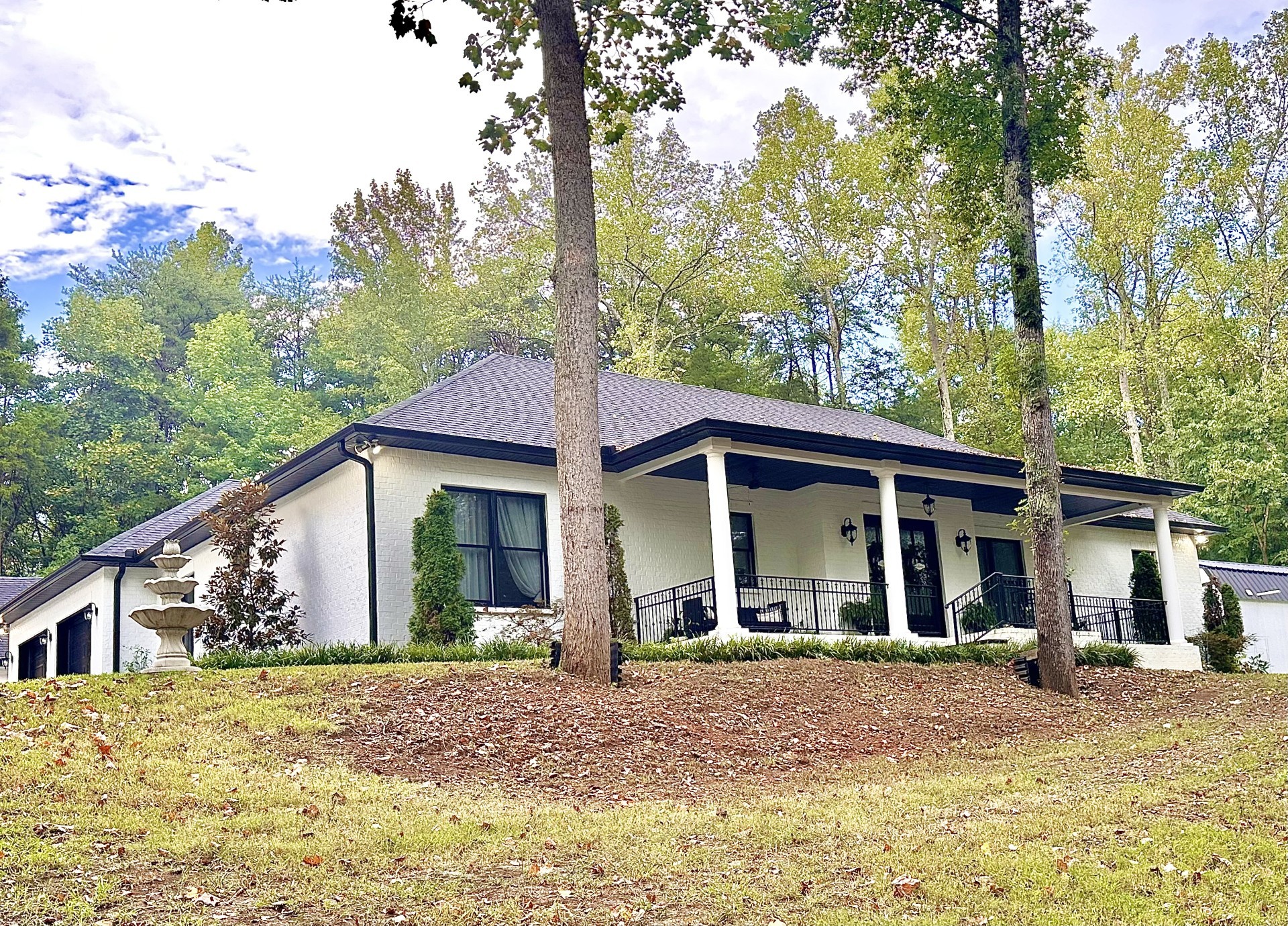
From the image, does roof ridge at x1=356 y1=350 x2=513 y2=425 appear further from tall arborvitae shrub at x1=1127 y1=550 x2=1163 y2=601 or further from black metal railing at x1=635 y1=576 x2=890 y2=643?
tall arborvitae shrub at x1=1127 y1=550 x2=1163 y2=601

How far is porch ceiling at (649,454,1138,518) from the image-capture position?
1870 centimetres

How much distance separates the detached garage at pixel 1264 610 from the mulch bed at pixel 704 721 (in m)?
11.8

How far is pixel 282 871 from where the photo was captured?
21.8 feet

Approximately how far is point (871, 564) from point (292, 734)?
41.6 feet

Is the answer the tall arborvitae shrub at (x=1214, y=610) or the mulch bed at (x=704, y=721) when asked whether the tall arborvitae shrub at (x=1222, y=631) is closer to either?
the tall arborvitae shrub at (x=1214, y=610)

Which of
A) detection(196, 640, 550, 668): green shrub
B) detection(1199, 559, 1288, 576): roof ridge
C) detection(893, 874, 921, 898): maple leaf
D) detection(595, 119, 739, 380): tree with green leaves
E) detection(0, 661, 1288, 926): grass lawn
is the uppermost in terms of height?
detection(595, 119, 739, 380): tree with green leaves

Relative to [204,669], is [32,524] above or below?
above

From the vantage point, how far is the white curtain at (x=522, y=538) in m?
17.2

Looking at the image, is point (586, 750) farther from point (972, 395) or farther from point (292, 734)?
point (972, 395)

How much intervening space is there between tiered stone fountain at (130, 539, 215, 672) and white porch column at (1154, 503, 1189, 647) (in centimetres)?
1584

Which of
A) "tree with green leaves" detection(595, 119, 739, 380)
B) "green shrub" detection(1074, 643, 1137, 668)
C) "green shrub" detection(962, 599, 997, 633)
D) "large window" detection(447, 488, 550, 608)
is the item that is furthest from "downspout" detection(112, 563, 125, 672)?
"tree with green leaves" detection(595, 119, 739, 380)

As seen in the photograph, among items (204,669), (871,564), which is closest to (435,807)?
(204,669)

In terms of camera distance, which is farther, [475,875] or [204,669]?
[204,669]

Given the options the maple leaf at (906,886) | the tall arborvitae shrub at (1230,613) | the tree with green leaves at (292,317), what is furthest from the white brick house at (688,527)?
the tree with green leaves at (292,317)
